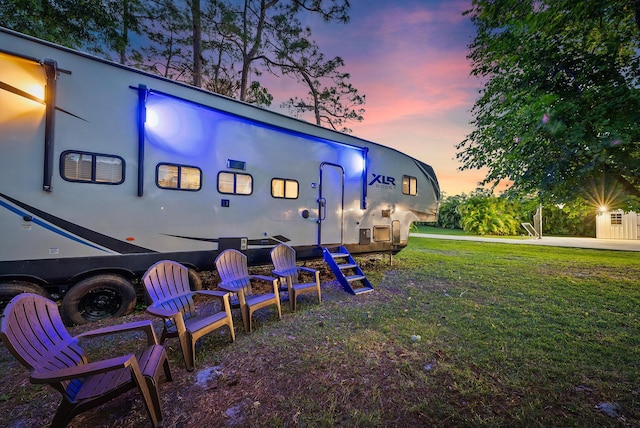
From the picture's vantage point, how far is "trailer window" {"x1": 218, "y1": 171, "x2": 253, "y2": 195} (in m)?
5.06

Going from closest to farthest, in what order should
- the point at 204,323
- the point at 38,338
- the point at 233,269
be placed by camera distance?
the point at 38,338
the point at 204,323
the point at 233,269

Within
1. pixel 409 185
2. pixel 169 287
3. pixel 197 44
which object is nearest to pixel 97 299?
pixel 169 287

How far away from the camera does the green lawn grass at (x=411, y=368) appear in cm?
231

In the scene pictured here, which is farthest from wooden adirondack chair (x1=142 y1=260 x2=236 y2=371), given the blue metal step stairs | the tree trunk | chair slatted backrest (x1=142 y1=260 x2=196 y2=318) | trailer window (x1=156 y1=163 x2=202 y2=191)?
the tree trunk

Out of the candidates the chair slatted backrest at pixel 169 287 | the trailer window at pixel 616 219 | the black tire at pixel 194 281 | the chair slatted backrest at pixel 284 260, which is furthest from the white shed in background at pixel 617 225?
the chair slatted backrest at pixel 169 287

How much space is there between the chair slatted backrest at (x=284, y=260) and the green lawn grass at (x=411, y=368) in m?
0.60

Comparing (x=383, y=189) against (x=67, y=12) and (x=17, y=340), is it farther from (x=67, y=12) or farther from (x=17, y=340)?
(x=67, y=12)

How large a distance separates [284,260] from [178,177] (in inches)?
93.7

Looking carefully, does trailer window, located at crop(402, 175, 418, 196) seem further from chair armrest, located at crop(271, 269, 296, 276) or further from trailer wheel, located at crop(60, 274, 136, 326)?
trailer wheel, located at crop(60, 274, 136, 326)

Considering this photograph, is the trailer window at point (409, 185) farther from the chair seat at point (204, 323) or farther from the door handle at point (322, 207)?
the chair seat at point (204, 323)

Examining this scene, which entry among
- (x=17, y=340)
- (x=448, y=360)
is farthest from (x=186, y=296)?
(x=448, y=360)

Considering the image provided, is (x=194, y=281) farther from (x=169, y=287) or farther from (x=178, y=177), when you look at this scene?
(x=178, y=177)

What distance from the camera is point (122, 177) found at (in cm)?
409

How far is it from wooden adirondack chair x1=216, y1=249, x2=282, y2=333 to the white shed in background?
968 inches
